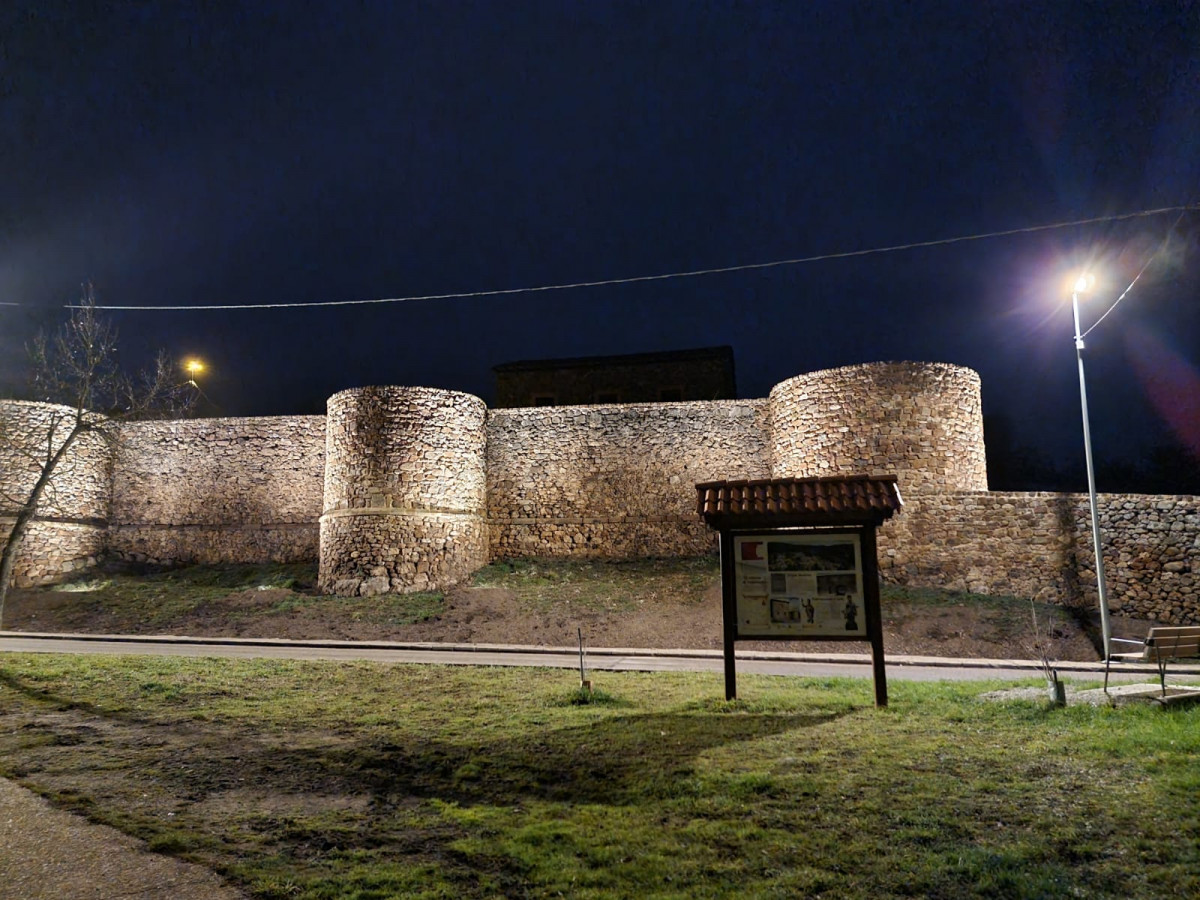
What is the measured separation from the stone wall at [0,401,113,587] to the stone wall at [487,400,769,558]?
1386 centimetres

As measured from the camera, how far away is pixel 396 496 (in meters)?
20.6

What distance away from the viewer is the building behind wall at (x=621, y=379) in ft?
117

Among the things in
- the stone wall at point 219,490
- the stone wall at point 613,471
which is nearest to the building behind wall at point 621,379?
the stone wall at point 613,471

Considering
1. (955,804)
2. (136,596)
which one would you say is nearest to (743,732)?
(955,804)

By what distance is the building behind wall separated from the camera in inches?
1405

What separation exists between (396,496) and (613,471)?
679 centimetres

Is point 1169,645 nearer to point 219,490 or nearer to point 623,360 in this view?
point 219,490

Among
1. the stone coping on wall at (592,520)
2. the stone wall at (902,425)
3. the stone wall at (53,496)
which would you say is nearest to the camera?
the stone wall at (902,425)

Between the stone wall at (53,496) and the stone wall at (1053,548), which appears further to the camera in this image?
the stone wall at (53,496)

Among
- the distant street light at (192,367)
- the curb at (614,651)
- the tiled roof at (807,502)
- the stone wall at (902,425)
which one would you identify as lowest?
the curb at (614,651)

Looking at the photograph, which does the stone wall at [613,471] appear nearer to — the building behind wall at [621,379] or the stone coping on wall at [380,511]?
the stone coping on wall at [380,511]

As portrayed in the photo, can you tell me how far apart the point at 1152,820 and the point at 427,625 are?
589 inches

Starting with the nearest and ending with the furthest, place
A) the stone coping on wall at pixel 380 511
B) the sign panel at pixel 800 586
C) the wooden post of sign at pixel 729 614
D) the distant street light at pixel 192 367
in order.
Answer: the sign panel at pixel 800 586 < the wooden post of sign at pixel 729 614 < the stone coping on wall at pixel 380 511 < the distant street light at pixel 192 367

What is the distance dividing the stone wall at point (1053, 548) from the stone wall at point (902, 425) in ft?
3.20
